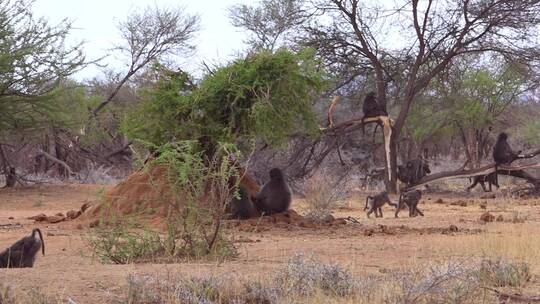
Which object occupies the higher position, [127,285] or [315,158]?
[315,158]

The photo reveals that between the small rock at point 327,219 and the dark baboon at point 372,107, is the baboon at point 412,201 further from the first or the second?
the dark baboon at point 372,107

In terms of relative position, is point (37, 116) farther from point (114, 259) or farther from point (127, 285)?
point (127, 285)

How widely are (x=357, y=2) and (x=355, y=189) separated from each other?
20.4 ft

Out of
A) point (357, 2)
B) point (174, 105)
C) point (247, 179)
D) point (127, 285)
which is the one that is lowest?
→ point (127, 285)

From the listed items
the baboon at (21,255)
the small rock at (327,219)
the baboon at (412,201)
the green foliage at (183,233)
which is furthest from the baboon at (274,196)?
the baboon at (21,255)

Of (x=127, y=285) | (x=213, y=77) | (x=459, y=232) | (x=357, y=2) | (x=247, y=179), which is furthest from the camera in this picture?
(x=357, y=2)

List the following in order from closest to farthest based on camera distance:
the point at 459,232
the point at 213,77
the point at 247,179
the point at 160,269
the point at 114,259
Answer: the point at 160,269 < the point at 114,259 < the point at 459,232 < the point at 213,77 < the point at 247,179

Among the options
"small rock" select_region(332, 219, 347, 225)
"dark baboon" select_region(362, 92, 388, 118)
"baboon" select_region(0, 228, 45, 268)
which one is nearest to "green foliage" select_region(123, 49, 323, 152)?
"small rock" select_region(332, 219, 347, 225)

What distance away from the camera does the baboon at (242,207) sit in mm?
13633

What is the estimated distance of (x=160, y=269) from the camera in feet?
24.6

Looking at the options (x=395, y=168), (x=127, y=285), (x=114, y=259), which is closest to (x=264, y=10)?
(x=395, y=168)

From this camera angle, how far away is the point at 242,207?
1373 cm

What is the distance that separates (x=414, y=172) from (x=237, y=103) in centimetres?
887

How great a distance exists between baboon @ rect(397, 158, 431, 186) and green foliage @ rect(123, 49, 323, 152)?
792cm
